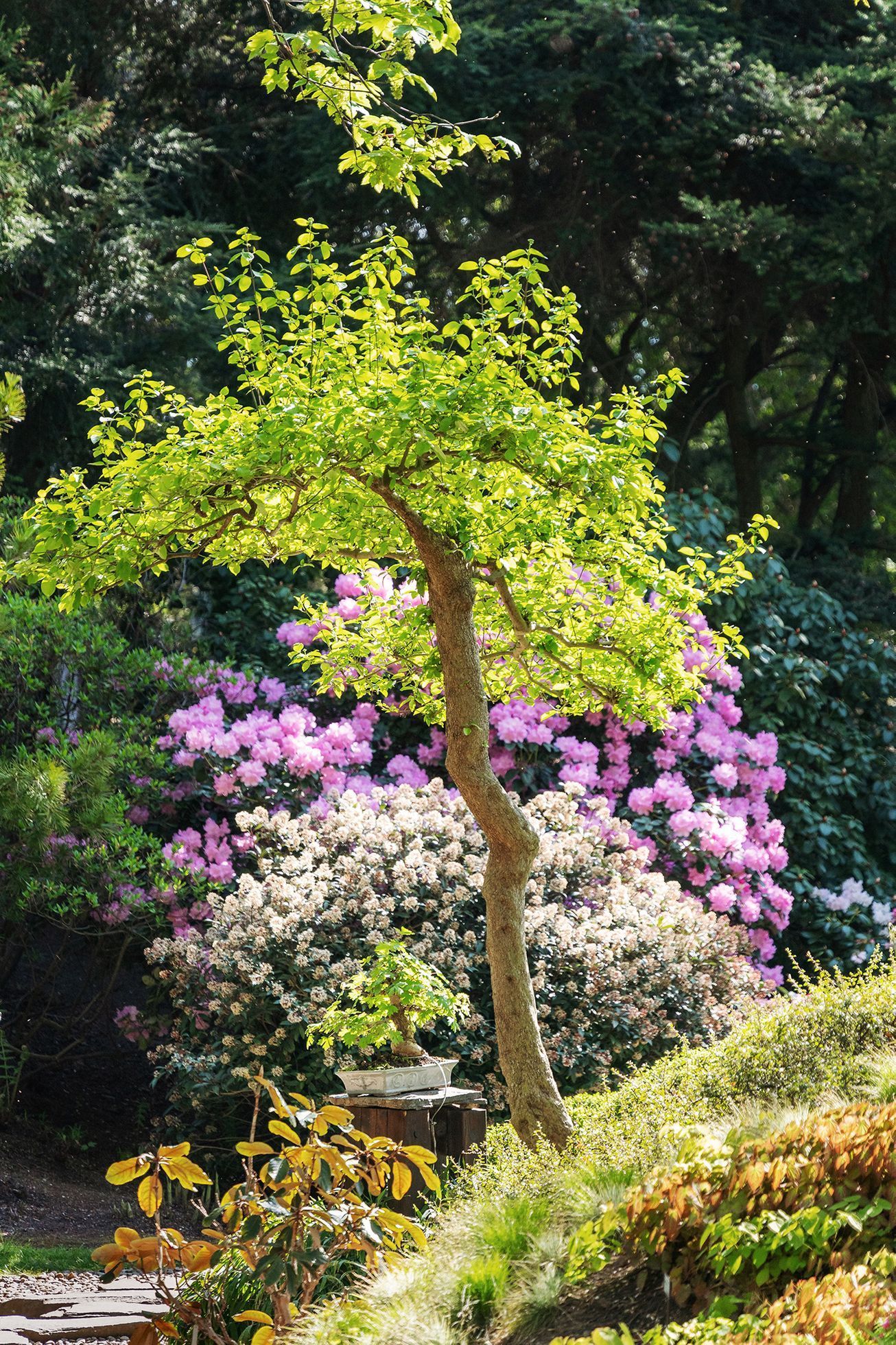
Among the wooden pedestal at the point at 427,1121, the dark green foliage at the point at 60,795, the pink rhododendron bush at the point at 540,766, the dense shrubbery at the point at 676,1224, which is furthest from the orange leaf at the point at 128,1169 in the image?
the pink rhododendron bush at the point at 540,766

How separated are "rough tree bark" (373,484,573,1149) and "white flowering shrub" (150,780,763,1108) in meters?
1.30

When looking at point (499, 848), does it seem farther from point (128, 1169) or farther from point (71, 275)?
point (71, 275)

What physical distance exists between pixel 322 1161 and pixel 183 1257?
14.4 inches

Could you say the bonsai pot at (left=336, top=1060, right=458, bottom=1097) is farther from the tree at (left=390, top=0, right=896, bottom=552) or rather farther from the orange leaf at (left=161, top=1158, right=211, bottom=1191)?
the tree at (left=390, top=0, right=896, bottom=552)

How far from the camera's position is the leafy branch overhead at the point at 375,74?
2961 millimetres

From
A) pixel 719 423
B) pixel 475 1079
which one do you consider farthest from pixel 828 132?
pixel 475 1079

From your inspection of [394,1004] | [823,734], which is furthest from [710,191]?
[394,1004]

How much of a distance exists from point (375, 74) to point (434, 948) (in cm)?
377

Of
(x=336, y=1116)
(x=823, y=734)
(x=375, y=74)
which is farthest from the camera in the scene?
(x=823, y=734)

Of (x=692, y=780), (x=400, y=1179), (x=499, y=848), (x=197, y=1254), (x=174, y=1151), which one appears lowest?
(x=197, y=1254)

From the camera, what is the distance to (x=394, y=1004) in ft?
14.0

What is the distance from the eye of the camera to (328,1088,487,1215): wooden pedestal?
161 inches

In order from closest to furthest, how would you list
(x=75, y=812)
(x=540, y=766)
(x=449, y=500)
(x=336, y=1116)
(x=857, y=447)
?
(x=336, y=1116)
(x=449, y=500)
(x=75, y=812)
(x=540, y=766)
(x=857, y=447)

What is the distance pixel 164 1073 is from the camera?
19.0 ft
